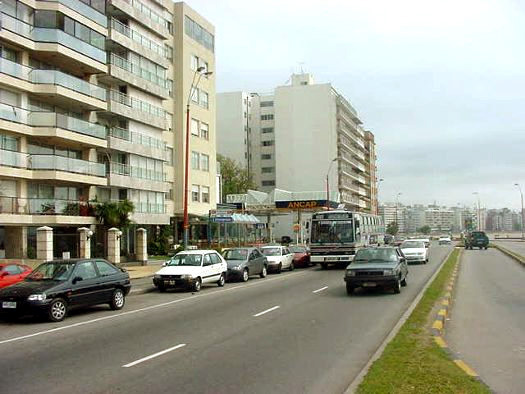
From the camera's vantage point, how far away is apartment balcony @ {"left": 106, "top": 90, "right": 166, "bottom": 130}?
4459 cm

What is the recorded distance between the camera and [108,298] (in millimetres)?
16109

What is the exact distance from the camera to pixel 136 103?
157 ft

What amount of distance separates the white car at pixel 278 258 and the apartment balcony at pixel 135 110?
60.6 feet

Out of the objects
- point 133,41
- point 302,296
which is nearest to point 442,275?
point 302,296

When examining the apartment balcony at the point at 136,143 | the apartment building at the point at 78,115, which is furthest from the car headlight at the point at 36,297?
the apartment balcony at the point at 136,143

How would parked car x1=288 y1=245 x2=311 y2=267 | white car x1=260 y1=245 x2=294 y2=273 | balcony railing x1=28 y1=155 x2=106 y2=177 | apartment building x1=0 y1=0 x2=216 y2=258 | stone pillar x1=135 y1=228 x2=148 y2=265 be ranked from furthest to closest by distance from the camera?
stone pillar x1=135 y1=228 x2=148 y2=265, balcony railing x1=28 y1=155 x2=106 y2=177, parked car x1=288 y1=245 x2=311 y2=267, apartment building x1=0 y1=0 x2=216 y2=258, white car x1=260 y1=245 x2=294 y2=273

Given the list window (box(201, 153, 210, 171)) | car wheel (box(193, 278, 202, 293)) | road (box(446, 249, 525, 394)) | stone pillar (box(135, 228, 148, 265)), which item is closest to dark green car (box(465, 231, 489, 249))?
window (box(201, 153, 210, 171))

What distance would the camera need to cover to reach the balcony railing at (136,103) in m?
45.2

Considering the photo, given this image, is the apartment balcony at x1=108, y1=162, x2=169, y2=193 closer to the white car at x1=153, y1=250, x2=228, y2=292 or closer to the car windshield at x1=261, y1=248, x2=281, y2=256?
the car windshield at x1=261, y1=248, x2=281, y2=256

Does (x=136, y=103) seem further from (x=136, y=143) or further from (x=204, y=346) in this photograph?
(x=204, y=346)

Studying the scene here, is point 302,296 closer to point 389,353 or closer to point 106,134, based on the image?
point 389,353

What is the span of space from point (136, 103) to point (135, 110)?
1.01 metres

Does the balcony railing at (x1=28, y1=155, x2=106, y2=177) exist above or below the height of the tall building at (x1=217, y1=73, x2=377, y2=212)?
below

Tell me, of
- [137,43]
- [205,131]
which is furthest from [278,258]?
[205,131]
